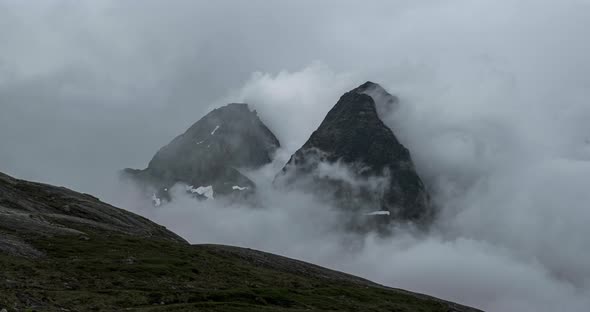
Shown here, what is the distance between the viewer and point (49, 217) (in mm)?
115688

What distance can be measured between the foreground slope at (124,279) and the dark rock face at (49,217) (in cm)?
38

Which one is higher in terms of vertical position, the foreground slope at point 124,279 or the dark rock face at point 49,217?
the dark rock face at point 49,217

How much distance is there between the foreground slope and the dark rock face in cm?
38

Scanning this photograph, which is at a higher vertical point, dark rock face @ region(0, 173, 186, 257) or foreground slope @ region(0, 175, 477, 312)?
dark rock face @ region(0, 173, 186, 257)

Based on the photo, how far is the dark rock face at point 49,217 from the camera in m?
91.2

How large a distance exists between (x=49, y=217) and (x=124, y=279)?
5120 cm

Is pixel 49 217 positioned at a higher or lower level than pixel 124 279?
higher

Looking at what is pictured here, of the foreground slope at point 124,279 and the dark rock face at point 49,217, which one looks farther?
the dark rock face at point 49,217

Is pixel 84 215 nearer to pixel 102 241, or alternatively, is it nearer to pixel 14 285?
pixel 102 241

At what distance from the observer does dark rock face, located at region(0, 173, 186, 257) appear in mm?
91250

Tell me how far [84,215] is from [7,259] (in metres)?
70.1

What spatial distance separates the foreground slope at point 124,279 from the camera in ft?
193

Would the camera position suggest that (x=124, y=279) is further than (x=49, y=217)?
No

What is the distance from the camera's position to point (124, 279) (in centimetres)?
7306
